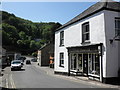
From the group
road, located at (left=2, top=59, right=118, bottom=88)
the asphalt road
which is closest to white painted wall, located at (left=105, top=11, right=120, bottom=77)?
road, located at (left=2, top=59, right=118, bottom=88)

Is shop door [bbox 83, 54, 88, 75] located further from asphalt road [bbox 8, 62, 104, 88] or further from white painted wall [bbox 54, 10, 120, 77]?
asphalt road [bbox 8, 62, 104, 88]

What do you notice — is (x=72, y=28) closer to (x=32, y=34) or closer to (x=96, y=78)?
(x=96, y=78)

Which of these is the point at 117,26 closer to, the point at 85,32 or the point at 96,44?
the point at 96,44

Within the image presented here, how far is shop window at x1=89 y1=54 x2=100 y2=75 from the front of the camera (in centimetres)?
1416

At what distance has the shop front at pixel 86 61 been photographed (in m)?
Result: 14.0

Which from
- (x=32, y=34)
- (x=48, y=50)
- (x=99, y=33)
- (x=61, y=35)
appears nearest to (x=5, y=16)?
(x=32, y=34)

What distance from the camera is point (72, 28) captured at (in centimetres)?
1878

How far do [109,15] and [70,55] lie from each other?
7.40 metres

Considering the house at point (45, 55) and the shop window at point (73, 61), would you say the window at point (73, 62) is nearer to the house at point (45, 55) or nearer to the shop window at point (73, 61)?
the shop window at point (73, 61)

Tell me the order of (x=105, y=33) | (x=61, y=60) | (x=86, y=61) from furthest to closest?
(x=61, y=60)
(x=86, y=61)
(x=105, y=33)

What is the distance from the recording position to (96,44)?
13.6m

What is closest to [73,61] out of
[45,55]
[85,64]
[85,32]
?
[85,64]

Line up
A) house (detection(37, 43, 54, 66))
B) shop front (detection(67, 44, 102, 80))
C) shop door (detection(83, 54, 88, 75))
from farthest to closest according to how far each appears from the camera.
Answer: house (detection(37, 43, 54, 66)), shop door (detection(83, 54, 88, 75)), shop front (detection(67, 44, 102, 80))

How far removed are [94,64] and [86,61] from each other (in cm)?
191
